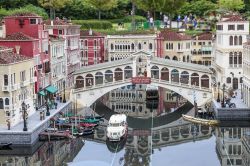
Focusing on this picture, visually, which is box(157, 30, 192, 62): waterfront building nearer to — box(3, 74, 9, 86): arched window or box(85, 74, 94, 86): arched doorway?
box(85, 74, 94, 86): arched doorway

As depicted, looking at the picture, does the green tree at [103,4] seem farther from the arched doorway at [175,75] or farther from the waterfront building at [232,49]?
the arched doorway at [175,75]

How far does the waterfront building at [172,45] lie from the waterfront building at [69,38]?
40.7 feet

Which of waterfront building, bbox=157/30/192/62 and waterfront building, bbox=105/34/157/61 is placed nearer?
waterfront building, bbox=105/34/157/61

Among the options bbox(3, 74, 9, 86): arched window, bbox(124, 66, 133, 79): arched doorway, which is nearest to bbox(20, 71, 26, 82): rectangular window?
bbox(3, 74, 9, 86): arched window

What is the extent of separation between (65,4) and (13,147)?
57909 mm

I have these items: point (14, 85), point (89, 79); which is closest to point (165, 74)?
point (89, 79)

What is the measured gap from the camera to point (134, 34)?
286ft

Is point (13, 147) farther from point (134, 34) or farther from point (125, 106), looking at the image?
point (134, 34)

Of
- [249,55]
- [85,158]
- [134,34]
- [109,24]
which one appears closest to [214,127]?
[249,55]

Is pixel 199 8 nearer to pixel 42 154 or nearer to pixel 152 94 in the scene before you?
pixel 152 94

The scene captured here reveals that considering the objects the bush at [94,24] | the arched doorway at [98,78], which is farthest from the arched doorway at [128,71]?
the bush at [94,24]

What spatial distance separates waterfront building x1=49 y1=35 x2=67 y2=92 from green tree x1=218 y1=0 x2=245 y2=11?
40.3 meters

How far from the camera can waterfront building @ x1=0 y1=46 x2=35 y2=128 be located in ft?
165

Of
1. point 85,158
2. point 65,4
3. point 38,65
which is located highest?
point 65,4
